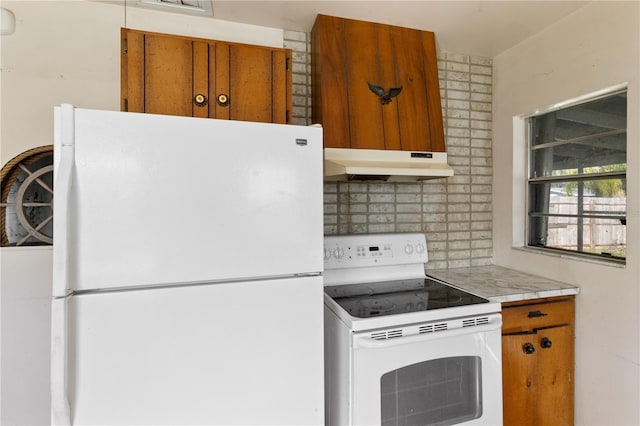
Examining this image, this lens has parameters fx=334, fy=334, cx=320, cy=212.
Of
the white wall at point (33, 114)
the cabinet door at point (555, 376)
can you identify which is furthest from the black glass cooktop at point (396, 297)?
the white wall at point (33, 114)

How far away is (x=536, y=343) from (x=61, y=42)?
2.78 m

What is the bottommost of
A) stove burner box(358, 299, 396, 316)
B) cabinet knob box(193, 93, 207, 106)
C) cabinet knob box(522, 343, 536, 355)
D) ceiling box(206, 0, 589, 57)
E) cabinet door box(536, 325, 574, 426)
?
cabinet door box(536, 325, 574, 426)

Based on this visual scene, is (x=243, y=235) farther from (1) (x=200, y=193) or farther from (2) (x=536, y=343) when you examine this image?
(2) (x=536, y=343)

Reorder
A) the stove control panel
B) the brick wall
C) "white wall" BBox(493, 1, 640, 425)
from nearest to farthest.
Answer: "white wall" BBox(493, 1, 640, 425), the stove control panel, the brick wall

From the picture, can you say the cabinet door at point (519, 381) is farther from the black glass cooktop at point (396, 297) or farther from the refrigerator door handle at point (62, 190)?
the refrigerator door handle at point (62, 190)

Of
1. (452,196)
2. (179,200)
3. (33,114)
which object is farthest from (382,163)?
(33,114)

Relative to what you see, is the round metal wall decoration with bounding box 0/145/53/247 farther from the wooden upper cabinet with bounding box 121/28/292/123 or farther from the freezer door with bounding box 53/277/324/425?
the freezer door with bounding box 53/277/324/425

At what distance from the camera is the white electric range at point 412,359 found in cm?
127

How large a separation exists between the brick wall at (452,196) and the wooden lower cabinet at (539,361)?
0.61 metres

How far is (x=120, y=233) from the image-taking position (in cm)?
103

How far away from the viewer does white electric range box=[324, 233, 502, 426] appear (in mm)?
1270

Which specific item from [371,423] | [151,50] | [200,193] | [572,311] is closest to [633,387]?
[572,311]

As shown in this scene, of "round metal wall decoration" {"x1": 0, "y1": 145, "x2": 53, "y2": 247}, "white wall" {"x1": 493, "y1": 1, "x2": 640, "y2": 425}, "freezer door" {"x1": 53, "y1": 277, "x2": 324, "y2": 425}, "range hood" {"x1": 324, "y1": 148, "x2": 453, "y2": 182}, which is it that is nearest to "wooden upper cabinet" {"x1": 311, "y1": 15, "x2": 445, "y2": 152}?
"range hood" {"x1": 324, "y1": 148, "x2": 453, "y2": 182}

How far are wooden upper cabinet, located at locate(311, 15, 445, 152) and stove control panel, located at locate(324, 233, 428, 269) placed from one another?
51 centimetres
